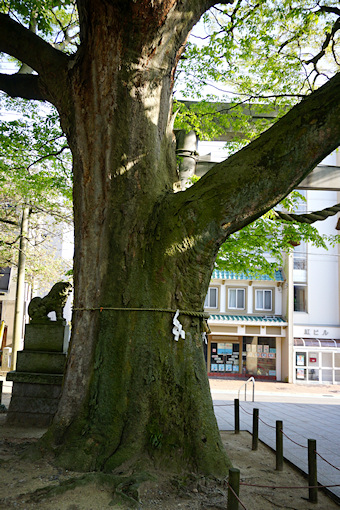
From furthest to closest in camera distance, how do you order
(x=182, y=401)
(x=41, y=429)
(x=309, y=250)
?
(x=309, y=250)
(x=41, y=429)
(x=182, y=401)

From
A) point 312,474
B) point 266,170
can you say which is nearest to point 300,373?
point 312,474

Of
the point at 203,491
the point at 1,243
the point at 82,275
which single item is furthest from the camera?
the point at 1,243

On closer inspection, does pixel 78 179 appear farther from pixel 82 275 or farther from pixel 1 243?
pixel 1 243

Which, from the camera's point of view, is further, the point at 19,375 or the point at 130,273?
the point at 19,375

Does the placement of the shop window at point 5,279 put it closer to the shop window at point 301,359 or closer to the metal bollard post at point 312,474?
the shop window at point 301,359

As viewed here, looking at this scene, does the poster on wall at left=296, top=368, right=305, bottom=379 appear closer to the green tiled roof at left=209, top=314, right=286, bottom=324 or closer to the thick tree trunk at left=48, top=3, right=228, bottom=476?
the green tiled roof at left=209, top=314, right=286, bottom=324

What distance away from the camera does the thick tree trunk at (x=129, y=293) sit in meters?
4.70

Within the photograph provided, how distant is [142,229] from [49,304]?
13.8 ft

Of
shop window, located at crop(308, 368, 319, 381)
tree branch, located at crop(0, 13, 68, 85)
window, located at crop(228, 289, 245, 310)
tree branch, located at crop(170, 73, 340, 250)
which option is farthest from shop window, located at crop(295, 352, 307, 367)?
tree branch, located at crop(0, 13, 68, 85)

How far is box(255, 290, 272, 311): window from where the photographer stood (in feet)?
95.2

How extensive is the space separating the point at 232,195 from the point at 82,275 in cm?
205

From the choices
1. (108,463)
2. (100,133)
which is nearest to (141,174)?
(100,133)

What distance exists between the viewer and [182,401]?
4.86 metres

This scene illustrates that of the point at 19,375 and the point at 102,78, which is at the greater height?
the point at 102,78
